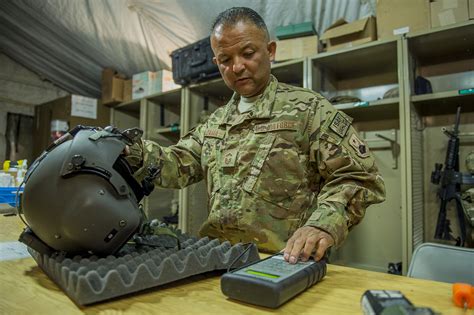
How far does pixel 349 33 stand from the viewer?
1.83m

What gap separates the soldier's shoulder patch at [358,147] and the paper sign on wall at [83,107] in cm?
271

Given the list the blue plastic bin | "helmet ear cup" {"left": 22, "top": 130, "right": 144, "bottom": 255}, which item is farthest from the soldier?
the blue plastic bin

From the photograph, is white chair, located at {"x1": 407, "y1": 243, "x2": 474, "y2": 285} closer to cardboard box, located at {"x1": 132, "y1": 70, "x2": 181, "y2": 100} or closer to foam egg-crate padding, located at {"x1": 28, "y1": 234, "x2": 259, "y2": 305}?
foam egg-crate padding, located at {"x1": 28, "y1": 234, "x2": 259, "y2": 305}

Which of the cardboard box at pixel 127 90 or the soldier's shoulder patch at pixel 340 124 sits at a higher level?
the cardboard box at pixel 127 90

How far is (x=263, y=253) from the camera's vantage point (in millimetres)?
738

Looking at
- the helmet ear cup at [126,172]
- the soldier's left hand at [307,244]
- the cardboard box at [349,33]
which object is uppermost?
the cardboard box at [349,33]

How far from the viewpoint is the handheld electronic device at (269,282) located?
409mm

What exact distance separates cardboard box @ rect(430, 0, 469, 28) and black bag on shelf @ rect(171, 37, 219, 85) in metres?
1.25

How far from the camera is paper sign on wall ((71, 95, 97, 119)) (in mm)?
2939

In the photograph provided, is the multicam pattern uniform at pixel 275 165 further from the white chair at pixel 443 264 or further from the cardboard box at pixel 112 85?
the cardboard box at pixel 112 85

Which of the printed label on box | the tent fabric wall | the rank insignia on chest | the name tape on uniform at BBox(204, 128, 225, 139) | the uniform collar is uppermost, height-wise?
the tent fabric wall

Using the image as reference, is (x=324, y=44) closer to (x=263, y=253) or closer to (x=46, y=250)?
(x=263, y=253)

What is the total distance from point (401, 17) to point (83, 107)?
2.57 metres

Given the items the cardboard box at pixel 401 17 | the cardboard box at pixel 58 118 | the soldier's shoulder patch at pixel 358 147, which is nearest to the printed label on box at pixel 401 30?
the cardboard box at pixel 401 17
